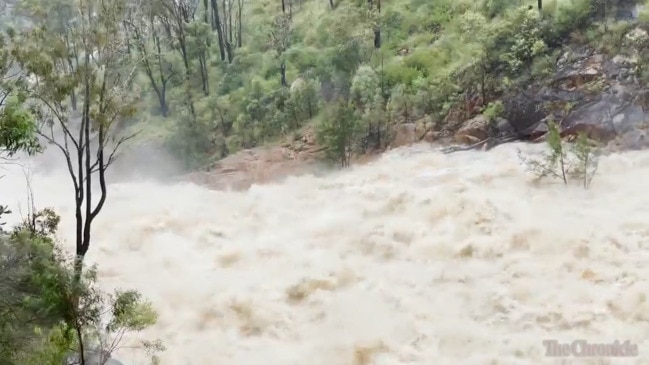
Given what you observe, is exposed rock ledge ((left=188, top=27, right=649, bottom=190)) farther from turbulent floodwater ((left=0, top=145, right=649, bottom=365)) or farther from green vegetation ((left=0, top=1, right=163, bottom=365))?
green vegetation ((left=0, top=1, right=163, bottom=365))

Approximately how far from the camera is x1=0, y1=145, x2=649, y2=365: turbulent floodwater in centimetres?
784

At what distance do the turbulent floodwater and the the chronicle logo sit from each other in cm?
10

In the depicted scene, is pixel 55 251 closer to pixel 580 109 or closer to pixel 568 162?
pixel 568 162

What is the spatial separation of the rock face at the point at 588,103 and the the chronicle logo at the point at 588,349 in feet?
21.0

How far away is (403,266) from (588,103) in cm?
631

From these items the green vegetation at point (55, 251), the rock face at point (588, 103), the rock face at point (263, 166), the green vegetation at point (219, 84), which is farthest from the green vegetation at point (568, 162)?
the green vegetation at point (55, 251)

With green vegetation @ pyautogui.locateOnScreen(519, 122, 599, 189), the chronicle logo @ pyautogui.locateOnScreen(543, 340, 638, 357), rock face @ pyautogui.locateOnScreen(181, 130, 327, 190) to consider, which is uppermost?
green vegetation @ pyautogui.locateOnScreen(519, 122, 599, 189)

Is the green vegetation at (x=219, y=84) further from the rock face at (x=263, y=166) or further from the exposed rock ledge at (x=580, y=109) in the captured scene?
the rock face at (x=263, y=166)

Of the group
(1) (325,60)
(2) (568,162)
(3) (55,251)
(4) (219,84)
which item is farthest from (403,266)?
(4) (219,84)

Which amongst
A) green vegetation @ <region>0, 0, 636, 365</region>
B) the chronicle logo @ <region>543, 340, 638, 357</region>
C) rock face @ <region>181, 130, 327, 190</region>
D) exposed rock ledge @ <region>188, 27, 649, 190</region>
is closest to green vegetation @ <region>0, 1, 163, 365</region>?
green vegetation @ <region>0, 0, 636, 365</region>

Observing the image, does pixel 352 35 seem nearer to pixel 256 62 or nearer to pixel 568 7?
pixel 256 62

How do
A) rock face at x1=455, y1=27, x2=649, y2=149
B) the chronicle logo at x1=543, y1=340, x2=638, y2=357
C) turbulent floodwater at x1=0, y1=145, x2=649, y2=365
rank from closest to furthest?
the chronicle logo at x1=543, y1=340, x2=638, y2=357
turbulent floodwater at x1=0, y1=145, x2=649, y2=365
rock face at x1=455, y1=27, x2=649, y2=149

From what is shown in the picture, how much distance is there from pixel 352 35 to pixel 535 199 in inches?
367

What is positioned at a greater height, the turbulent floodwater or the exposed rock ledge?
the exposed rock ledge
